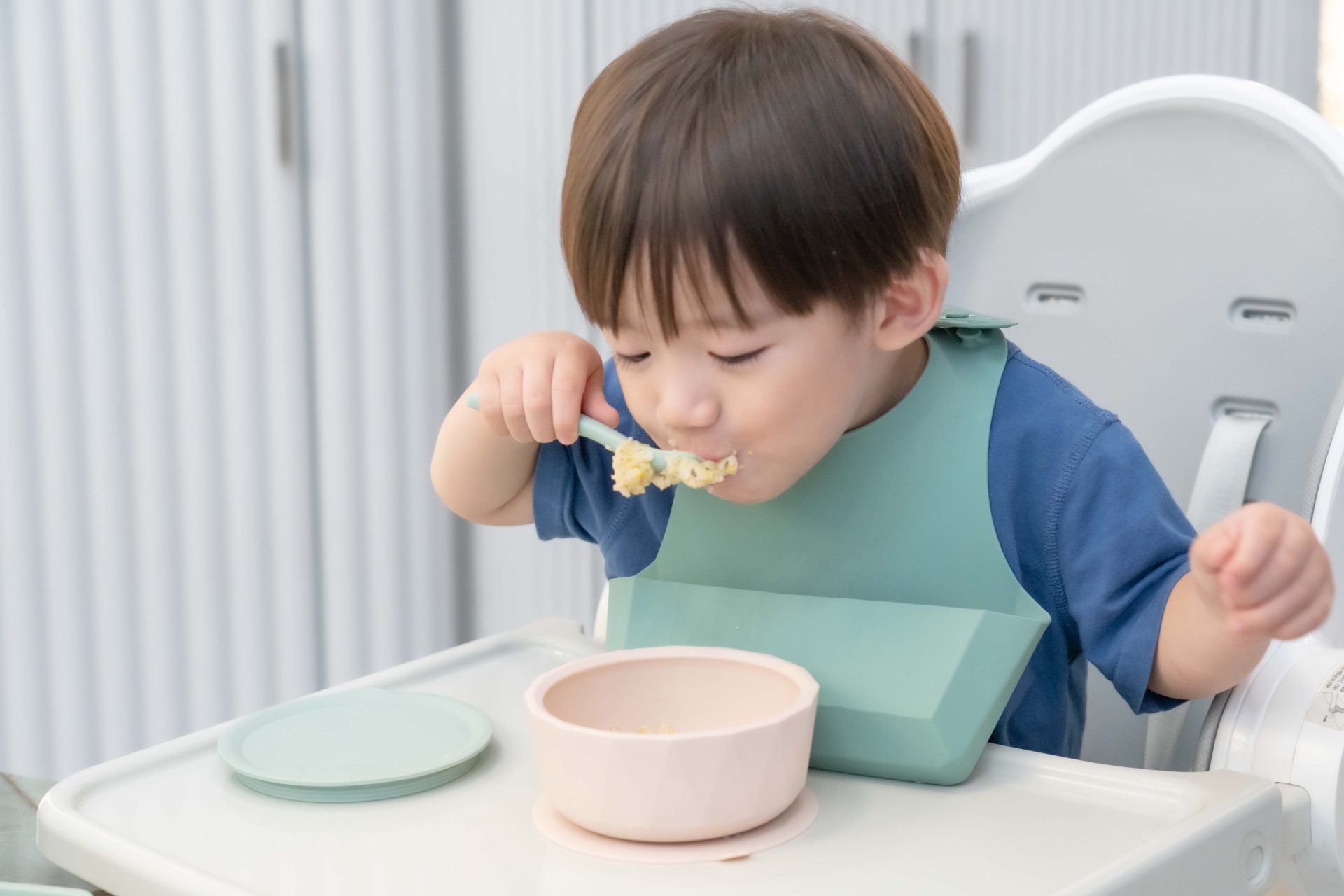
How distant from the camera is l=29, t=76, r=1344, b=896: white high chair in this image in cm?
55

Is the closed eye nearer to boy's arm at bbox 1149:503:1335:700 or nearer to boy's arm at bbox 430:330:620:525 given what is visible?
boy's arm at bbox 430:330:620:525

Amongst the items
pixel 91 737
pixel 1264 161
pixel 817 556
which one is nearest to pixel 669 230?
pixel 817 556

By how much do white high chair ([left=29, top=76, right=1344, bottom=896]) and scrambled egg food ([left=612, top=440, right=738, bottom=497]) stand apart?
0.16 m

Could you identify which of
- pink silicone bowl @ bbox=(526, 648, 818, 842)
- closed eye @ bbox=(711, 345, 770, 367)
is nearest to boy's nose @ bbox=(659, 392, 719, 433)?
closed eye @ bbox=(711, 345, 770, 367)

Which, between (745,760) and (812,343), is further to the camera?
(812,343)

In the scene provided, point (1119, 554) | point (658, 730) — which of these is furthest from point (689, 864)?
point (1119, 554)

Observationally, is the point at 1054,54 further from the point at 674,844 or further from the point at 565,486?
the point at 674,844

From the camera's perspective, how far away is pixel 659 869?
1.81 ft

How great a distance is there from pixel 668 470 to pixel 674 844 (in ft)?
0.65

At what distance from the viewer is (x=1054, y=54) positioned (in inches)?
→ 70.6

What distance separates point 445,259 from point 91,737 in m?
0.85

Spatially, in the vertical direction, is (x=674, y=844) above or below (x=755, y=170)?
below

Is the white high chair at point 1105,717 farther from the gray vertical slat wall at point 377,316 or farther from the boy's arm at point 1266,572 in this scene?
the gray vertical slat wall at point 377,316

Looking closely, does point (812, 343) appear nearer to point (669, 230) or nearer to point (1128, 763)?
point (669, 230)
